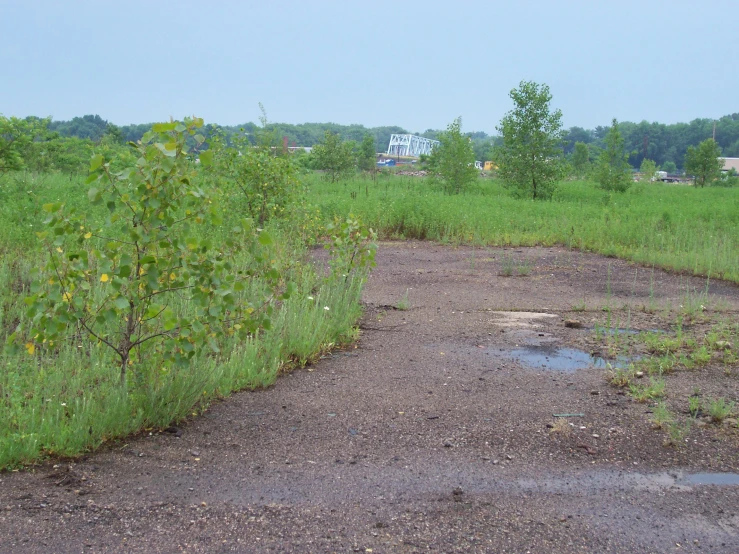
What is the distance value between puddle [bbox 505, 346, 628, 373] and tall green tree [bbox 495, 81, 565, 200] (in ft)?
62.8

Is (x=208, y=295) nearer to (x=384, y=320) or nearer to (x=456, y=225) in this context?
(x=384, y=320)

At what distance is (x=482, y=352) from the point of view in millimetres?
5621

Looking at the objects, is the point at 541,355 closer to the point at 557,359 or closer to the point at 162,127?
the point at 557,359

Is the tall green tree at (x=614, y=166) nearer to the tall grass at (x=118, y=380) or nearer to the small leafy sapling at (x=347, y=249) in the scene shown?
the small leafy sapling at (x=347, y=249)

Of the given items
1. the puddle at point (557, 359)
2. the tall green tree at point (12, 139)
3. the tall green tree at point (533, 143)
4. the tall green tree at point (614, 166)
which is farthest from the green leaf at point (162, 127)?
the tall green tree at point (614, 166)

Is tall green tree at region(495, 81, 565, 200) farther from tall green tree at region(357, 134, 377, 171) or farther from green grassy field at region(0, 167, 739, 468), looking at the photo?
tall green tree at region(357, 134, 377, 171)

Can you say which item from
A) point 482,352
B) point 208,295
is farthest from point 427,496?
point 482,352

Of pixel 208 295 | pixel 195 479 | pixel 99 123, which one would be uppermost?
pixel 99 123

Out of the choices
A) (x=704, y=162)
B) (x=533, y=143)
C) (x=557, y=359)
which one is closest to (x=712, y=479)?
(x=557, y=359)

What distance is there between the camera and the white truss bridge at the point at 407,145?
372 feet

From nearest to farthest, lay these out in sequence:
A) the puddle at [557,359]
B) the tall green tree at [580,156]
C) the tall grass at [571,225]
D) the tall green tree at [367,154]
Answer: the puddle at [557,359] < the tall grass at [571,225] < the tall green tree at [367,154] < the tall green tree at [580,156]

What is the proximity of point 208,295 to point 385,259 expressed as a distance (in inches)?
303

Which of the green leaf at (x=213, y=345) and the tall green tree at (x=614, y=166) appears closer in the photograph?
the green leaf at (x=213, y=345)

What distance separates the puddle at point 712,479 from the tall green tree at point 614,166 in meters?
27.2
